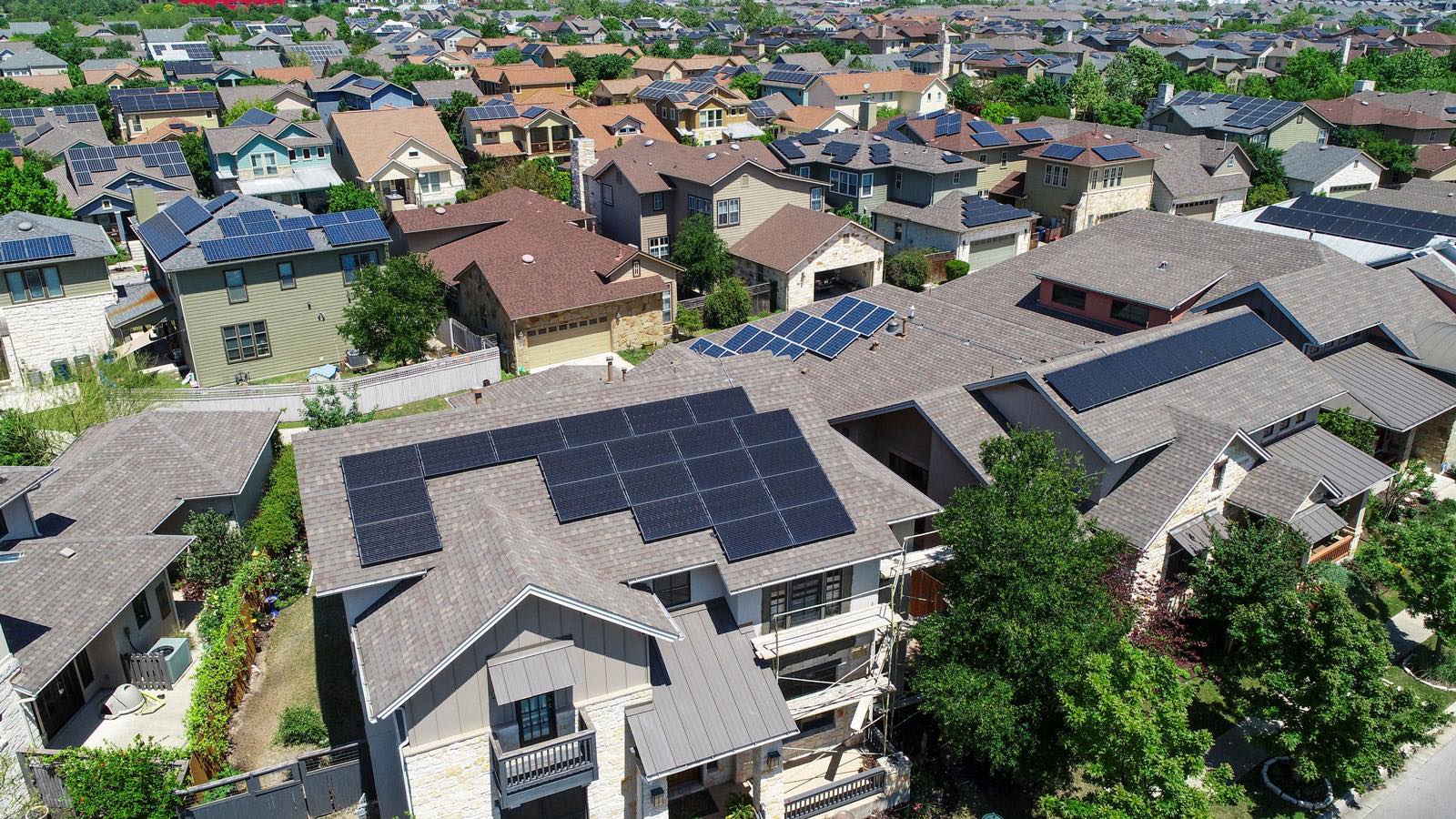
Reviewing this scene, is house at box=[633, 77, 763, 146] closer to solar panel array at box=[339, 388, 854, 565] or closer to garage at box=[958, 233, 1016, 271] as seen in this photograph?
garage at box=[958, 233, 1016, 271]

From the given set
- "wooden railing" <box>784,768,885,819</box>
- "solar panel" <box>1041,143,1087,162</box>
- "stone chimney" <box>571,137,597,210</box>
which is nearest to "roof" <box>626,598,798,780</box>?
"wooden railing" <box>784,768,885,819</box>

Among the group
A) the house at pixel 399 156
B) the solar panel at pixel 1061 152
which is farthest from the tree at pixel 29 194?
the solar panel at pixel 1061 152

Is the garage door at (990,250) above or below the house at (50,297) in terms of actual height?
below

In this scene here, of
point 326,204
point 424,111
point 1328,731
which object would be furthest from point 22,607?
point 424,111

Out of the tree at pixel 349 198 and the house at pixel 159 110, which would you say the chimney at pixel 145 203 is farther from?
the house at pixel 159 110

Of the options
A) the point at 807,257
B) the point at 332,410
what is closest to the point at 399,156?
the point at 807,257

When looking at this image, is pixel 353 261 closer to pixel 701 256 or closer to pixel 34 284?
pixel 34 284

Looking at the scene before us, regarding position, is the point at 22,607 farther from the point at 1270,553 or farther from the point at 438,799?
the point at 1270,553
